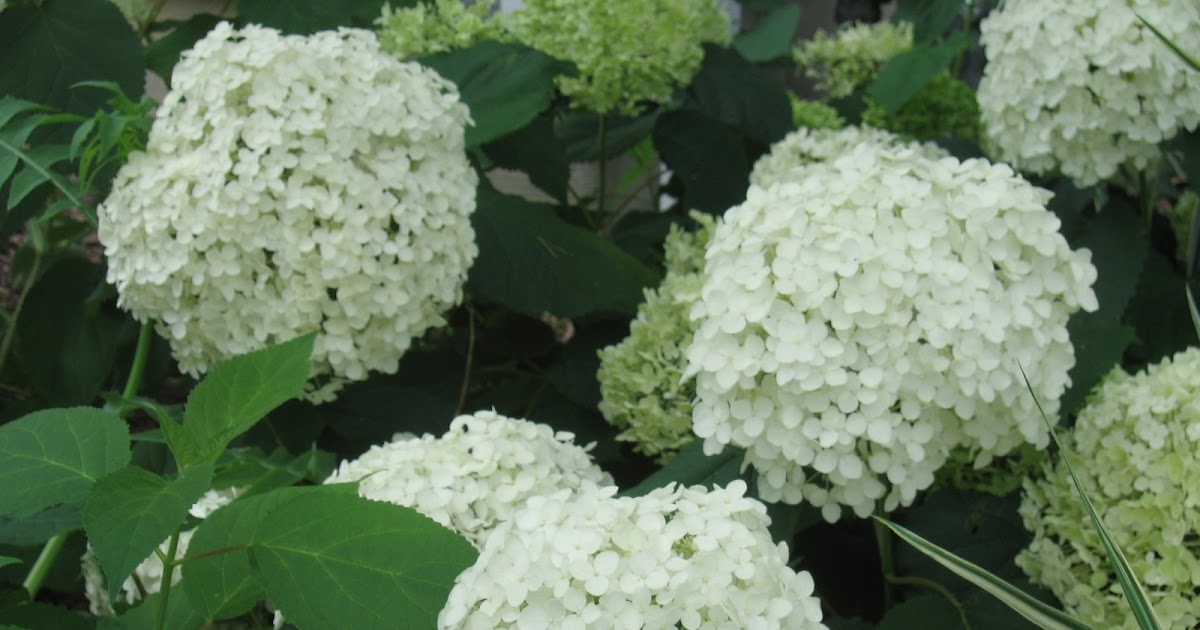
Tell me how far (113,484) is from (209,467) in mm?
73

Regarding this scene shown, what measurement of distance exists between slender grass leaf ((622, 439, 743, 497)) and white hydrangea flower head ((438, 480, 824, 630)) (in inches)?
10.8

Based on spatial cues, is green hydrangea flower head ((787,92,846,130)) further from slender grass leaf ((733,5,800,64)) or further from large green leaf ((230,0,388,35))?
large green leaf ((230,0,388,35))

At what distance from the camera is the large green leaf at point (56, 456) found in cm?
86

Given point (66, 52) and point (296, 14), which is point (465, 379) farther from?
point (66, 52)

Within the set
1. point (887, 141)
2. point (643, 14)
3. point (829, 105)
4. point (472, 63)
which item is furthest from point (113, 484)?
point (829, 105)

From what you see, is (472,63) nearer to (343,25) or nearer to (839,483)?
(343,25)

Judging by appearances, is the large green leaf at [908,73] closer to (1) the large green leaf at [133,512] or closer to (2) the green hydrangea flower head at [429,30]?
(2) the green hydrangea flower head at [429,30]

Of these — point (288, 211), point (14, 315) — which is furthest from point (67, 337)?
point (288, 211)

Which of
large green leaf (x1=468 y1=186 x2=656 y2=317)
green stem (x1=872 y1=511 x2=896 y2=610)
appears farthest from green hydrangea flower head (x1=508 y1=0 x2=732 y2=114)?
green stem (x1=872 y1=511 x2=896 y2=610)

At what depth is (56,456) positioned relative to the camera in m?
0.90

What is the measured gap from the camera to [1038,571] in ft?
3.93

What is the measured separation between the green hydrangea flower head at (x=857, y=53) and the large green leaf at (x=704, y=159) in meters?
0.63

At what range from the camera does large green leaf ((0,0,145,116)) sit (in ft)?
4.95

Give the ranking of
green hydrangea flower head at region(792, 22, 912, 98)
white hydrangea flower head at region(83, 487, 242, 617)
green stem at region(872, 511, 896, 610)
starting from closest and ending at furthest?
white hydrangea flower head at region(83, 487, 242, 617), green stem at region(872, 511, 896, 610), green hydrangea flower head at region(792, 22, 912, 98)
